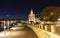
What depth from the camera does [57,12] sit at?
6240 inches

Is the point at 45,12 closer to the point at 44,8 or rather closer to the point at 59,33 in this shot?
the point at 44,8

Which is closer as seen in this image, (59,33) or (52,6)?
(59,33)

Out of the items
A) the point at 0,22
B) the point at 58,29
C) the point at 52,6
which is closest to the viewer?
the point at 58,29

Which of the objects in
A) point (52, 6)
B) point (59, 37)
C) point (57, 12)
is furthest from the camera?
point (52, 6)

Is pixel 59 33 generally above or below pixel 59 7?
below

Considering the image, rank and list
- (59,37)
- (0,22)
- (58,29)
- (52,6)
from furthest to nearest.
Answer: (0,22), (52,6), (58,29), (59,37)

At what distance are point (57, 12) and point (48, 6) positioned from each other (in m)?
17.7

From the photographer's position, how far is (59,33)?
8.88 m

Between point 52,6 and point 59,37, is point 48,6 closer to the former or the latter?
point 52,6

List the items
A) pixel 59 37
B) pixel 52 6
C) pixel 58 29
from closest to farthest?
pixel 59 37 → pixel 58 29 → pixel 52 6

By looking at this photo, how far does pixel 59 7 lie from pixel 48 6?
1206 cm

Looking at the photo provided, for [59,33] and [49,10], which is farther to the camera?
[49,10]

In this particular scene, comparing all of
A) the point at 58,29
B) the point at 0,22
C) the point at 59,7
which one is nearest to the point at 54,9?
the point at 59,7

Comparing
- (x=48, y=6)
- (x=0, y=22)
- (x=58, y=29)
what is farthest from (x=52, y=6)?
(x=58, y=29)
